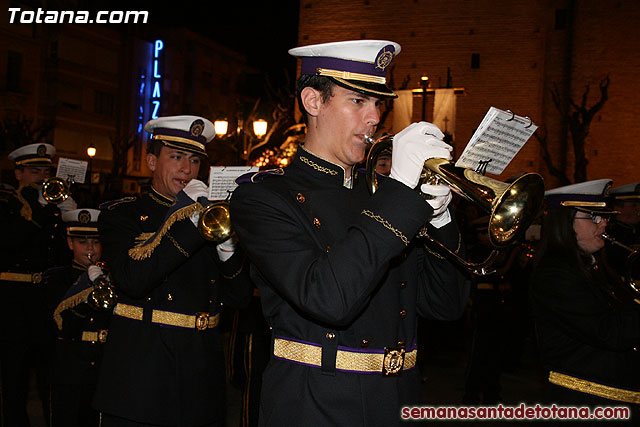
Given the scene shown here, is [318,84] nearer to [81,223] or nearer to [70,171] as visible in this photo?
[81,223]

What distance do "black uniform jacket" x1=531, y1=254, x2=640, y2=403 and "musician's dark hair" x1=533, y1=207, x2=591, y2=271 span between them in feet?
0.18

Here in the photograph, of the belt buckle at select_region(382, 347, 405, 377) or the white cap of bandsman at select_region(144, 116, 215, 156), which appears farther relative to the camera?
the white cap of bandsman at select_region(144, 116, 215, 156)

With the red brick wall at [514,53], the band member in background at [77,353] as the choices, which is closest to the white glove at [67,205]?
the band member in background at [77,353]

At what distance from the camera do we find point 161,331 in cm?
364

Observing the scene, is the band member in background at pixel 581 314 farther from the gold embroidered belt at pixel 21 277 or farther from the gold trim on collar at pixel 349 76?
the gold embroidered belt at pixel 21 277

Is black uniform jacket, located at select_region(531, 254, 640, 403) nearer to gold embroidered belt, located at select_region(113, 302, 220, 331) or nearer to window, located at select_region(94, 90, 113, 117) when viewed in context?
gold embroidered belt, located at select_region(113, 302, 220, 331)

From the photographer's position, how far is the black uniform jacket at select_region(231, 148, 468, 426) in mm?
2051

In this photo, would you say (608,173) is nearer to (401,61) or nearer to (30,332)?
(401,61)

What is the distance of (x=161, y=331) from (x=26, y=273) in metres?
3.36

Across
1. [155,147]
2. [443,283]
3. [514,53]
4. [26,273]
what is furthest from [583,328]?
[514,53]

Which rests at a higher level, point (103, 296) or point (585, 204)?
point (585, 204)

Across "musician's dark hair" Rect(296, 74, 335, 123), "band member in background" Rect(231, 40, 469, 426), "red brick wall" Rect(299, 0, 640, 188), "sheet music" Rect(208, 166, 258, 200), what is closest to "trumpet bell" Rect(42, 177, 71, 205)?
Answer: "sheet music" Rect(208, 166, 258, 200)

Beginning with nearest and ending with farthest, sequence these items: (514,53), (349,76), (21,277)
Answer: (349,76) → (21,277) → (514,53)

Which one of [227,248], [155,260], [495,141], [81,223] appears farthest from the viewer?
[81,223]
